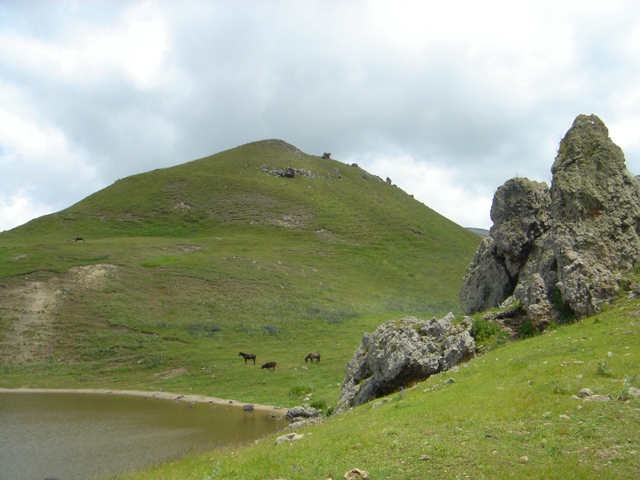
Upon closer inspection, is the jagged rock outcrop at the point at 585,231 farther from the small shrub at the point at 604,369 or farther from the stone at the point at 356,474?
the stone at the point at 356,474

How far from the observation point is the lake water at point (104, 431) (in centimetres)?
2448

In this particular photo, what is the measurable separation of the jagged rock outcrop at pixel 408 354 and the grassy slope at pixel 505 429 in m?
4.30

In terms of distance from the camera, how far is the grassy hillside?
54062mm

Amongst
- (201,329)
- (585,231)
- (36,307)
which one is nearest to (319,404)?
(585,231)

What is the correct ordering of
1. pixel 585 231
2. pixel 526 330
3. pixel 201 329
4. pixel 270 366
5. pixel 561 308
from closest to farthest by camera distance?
pixel 561 308 < pixel 585 231 < pixel 526 330 < pixel 270 366 < pixel 201 329

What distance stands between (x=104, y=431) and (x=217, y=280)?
5109 centimetres

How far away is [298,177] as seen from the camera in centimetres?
16438

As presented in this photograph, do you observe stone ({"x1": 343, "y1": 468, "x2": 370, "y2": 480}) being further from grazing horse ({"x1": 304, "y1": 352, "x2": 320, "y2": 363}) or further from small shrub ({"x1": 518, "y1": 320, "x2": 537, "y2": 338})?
grazing horse ({"x1": 304, "y1": 352, "x2": 320, "y2": 363})

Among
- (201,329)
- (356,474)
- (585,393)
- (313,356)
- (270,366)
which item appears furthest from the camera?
(201,329)

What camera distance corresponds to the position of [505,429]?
1224 centimetres

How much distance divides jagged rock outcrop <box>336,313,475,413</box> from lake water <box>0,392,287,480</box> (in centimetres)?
775

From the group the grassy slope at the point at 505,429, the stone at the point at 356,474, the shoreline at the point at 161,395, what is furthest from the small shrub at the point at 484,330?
the shoreline at the point at 161,395

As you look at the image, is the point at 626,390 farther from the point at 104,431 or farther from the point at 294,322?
the point at 294,322

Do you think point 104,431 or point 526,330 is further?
point 104,431
